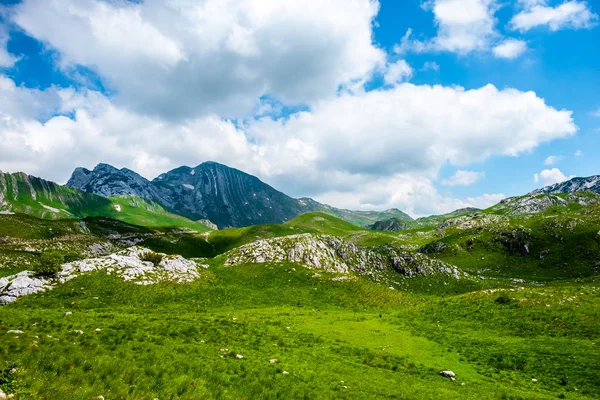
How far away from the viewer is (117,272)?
5584 centimetres

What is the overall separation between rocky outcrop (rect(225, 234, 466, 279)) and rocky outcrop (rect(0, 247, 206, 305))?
61.9 ft

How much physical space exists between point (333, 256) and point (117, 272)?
55.8 m

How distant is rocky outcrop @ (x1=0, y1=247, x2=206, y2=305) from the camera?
147 ft

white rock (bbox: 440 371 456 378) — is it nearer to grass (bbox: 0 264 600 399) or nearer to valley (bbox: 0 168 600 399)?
grass (bbox: 0 264 600 399)

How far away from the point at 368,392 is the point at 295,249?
64.9m

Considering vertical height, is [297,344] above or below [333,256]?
below

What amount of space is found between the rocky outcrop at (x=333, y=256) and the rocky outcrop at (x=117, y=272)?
1887cm

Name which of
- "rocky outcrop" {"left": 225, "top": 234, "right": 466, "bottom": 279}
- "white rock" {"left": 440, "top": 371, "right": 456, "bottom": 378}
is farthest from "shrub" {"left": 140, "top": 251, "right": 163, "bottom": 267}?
"white rock" {"left": 440, "top": 371, "right": 456, "bottom": 378}

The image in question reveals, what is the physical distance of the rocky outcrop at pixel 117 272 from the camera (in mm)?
44844

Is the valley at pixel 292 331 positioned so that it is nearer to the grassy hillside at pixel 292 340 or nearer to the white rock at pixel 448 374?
the grassy hillside at pixel 292 340

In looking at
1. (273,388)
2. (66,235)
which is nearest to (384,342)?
(273,388)

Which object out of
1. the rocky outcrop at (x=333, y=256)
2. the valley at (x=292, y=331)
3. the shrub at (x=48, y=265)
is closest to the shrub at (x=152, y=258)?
the valley at (x=292, y=331)

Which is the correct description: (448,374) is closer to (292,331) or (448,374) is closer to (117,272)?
(292,331)

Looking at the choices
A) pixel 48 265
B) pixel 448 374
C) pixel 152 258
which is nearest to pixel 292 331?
pixel 448 374
